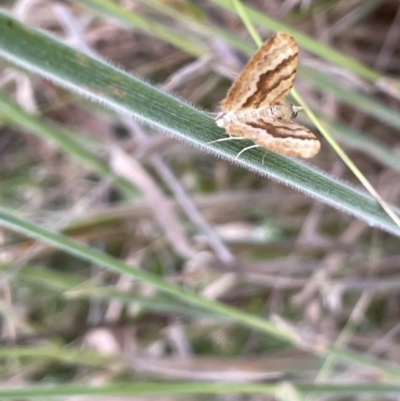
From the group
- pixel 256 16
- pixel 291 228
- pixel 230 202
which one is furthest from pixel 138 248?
pixel 256 16

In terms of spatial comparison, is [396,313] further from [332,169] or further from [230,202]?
[230,202]

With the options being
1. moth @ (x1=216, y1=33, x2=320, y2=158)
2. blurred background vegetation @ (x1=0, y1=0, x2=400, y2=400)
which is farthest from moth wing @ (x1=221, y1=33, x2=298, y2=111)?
blurred background vegetation @ (x1=0, y1=0, x2=400, y2=400)

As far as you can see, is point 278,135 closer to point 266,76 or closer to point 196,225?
point 266,76

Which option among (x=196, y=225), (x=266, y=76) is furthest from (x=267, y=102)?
(x=196, y=225)

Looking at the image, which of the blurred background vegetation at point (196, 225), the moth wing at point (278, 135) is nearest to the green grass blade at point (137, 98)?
the moth wing at point (278, 135)

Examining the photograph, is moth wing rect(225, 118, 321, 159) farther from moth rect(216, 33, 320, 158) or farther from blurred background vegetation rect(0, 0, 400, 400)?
blurred background vegetation rect(0, 0, 400, 400)

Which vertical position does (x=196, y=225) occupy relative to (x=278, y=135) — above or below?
above
